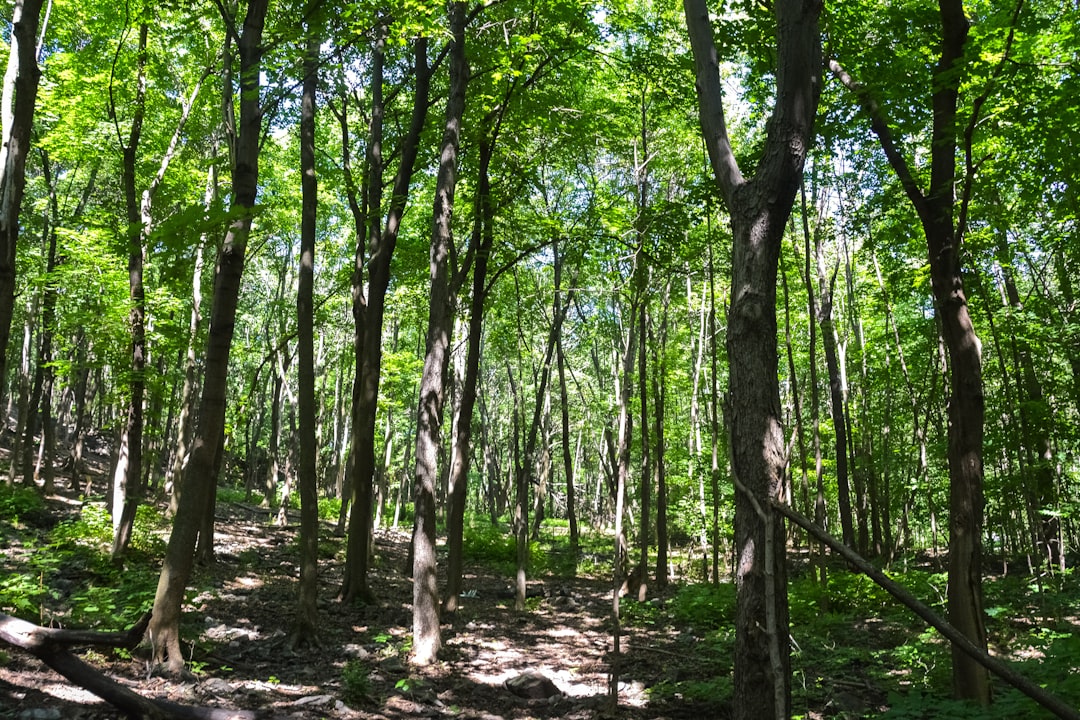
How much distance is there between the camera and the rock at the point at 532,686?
774 centimetres

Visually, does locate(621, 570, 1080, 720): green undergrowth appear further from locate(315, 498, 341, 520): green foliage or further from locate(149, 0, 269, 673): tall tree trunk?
locate(315, 498, 341, 520): green foliage

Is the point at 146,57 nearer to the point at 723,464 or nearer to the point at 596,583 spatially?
the point at 596,583

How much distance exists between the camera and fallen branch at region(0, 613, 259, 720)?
4348mm

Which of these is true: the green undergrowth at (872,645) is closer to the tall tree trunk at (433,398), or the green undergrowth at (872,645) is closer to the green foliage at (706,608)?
the green foliage at (706,608)

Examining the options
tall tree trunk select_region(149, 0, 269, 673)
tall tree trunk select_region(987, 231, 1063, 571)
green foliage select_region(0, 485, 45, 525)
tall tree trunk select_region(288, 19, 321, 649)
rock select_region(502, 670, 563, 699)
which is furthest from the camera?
green foliage select_region(0, 485, 45, 525)

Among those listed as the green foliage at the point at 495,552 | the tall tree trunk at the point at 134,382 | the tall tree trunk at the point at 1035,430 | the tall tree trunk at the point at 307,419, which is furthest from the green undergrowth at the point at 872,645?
the tall tree trunk at the point at 134,382

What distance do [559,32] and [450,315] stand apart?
16.8 ft

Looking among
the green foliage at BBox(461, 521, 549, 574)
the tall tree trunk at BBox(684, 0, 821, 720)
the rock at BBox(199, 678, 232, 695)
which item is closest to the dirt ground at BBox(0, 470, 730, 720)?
the rock at BBox(199, 678, 232, 695)

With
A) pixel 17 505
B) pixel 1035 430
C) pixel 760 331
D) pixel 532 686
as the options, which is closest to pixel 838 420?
pixel 1035 430

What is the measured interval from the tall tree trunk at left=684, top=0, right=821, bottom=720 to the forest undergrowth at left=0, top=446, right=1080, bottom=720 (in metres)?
0.87

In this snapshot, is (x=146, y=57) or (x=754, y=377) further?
(x=146, y=57)

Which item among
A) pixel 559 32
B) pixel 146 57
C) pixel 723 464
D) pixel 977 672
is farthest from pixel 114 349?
pixel 723 464

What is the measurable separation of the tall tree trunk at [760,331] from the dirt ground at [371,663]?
0.77 m

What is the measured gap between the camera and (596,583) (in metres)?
18.7
